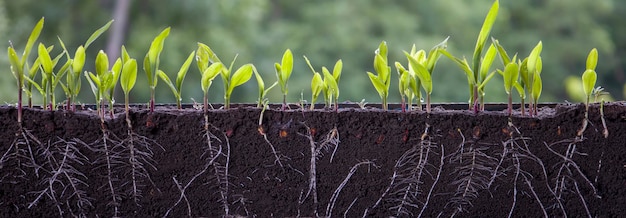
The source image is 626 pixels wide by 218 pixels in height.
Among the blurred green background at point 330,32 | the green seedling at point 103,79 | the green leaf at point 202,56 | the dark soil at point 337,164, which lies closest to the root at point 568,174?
the dark soil at point 337,164

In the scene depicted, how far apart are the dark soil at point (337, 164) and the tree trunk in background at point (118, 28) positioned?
4.68 m

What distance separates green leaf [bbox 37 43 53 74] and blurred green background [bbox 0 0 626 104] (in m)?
3.80

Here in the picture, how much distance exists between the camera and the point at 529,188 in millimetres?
899

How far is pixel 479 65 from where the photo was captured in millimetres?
903

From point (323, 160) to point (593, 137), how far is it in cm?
35

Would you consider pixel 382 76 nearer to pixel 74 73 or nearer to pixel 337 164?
pixel 337 164

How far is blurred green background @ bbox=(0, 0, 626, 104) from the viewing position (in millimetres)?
5438

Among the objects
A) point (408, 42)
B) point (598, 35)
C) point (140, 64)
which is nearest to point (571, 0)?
point (598, 35)

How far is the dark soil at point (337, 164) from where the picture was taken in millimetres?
888

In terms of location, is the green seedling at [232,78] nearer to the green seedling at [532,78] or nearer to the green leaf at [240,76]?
the green leaf at [240,76]

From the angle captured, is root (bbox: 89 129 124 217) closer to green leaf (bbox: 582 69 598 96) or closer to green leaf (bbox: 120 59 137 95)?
green leaf (bbox: 120 59 137 95)

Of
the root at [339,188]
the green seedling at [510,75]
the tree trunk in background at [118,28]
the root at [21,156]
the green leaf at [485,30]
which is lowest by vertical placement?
the root at [339,188]

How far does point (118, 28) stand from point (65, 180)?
484 cm

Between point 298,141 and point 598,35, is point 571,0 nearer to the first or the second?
point 598,35
